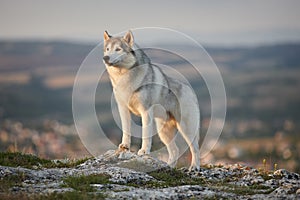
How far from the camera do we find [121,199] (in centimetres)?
1205

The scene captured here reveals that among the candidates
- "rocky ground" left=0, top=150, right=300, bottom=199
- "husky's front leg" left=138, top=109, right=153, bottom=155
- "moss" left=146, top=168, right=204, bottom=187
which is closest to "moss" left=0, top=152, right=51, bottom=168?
"rocky ground" left=0, top=150, right=300, bottom=199

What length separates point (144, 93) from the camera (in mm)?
16859

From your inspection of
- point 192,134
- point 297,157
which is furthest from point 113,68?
point 297,157

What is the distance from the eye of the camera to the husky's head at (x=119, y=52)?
16.6 meters

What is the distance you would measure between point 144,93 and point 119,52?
140cm

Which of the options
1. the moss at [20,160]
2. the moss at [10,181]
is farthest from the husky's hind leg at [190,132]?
the moss at [10,181]

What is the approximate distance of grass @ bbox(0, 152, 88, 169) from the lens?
15789mm

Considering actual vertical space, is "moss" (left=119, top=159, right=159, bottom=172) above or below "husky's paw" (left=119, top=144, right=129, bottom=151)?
below

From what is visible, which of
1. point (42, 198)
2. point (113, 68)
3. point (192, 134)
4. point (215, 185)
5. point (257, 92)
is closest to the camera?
point (42, 198)

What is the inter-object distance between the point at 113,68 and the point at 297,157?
70.6 meters

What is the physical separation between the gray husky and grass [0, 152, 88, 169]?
1.70 metres

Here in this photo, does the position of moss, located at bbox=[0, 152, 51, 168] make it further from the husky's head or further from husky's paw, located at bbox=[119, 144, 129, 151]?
the husky's head

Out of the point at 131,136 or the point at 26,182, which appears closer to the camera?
the point at 26,182

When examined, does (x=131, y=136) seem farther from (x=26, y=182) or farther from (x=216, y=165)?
(x=26, y=182)
